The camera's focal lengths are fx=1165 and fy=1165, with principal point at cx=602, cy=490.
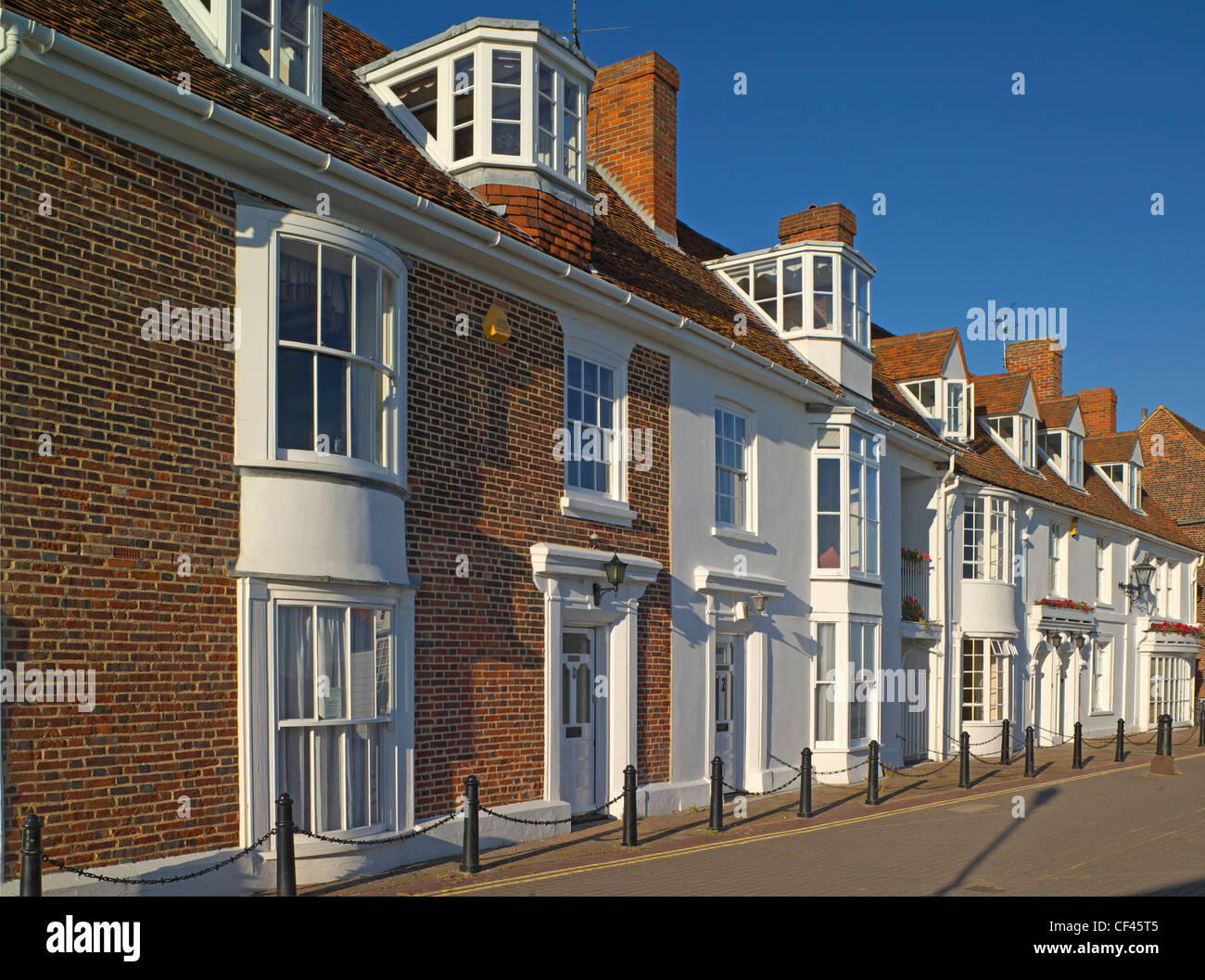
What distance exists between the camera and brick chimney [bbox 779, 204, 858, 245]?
2166 centimetres

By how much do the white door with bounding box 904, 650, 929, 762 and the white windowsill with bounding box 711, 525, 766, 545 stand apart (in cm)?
802

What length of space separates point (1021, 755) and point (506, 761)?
1707 cm

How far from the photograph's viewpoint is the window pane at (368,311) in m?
10.9

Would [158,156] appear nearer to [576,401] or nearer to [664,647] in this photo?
[576,401]

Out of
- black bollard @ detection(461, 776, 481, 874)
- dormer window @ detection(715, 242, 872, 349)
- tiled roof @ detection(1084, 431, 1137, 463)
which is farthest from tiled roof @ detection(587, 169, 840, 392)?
tiled roof @ detection(1084, 431, 1137, 463)

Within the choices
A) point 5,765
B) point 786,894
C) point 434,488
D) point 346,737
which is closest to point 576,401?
point 434,488

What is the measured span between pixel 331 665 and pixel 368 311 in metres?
3.31

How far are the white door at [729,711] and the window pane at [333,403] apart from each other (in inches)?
318

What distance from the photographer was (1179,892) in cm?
992

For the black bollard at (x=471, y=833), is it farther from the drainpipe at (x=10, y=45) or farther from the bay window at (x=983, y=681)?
the bay window at (x=983, y=681)

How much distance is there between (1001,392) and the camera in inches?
1225

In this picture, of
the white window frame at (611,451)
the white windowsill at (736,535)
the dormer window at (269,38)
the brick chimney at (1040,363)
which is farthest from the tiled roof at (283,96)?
the brick chimney at (1040,363)

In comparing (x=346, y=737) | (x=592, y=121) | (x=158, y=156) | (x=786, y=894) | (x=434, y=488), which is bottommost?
(x=786, y=894)

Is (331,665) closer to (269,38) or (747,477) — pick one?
(269,38)
